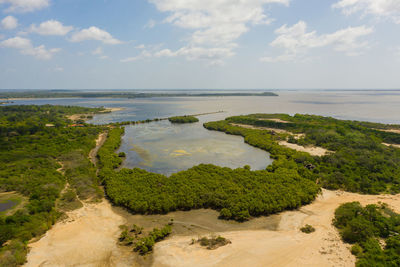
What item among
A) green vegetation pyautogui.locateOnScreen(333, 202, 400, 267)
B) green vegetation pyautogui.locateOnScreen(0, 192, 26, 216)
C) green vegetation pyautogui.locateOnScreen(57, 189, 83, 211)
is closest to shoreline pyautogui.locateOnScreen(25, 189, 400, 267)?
green vegetation pyautogui.locateOnScreen(333, 202, 400, 267)

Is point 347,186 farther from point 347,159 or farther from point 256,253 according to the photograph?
point 256,253

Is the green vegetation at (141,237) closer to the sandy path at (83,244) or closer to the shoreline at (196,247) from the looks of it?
the shoreline at (196,247)

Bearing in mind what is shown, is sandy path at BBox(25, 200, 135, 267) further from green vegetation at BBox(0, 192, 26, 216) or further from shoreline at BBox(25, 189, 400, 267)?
green vegetation at BBox(0, 192, 26, 216)

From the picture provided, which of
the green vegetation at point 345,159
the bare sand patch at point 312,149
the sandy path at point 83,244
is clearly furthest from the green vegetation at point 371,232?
the bare sand patch at point 312,149

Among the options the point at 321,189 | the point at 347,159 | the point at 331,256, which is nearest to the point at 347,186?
the point at 321,189

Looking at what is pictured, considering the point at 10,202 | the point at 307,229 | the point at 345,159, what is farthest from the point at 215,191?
the point at 345,159

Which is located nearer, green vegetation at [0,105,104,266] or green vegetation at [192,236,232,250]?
green vegetation at [192,236,232,250]
